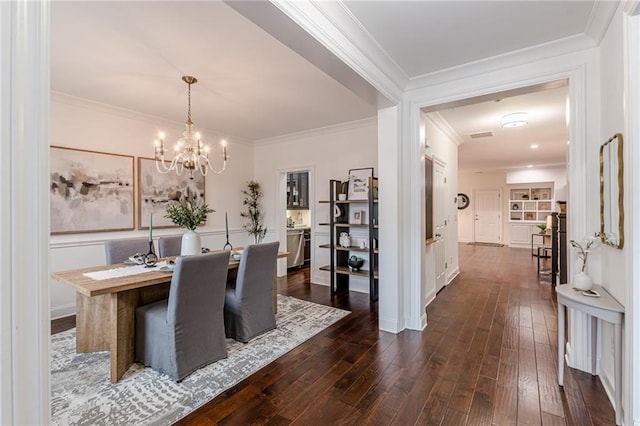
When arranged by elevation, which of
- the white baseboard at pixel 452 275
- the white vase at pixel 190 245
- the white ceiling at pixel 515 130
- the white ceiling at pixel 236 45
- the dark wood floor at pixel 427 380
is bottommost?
the dark wood floor at pixel 427 380

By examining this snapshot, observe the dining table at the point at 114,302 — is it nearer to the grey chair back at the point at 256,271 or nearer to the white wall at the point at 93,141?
the grey chair back at the point at 256,271

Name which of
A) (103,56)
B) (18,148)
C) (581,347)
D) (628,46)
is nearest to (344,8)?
(628,46)

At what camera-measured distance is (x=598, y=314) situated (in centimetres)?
180

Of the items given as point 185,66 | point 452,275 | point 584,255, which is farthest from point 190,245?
point 452,275

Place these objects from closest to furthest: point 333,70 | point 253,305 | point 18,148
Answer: point 18,148
point 333,70
point 253,305

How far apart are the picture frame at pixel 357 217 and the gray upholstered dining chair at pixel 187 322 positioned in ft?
8.67

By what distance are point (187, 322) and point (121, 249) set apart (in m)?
1.53

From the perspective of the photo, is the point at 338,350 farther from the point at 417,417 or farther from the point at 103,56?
the point at 103,56

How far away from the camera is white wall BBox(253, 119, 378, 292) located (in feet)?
15.3

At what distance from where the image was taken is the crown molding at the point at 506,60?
7.72ft

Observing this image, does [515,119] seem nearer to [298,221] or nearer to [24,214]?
[298,221]

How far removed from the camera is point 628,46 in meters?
1.58

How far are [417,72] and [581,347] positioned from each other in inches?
110

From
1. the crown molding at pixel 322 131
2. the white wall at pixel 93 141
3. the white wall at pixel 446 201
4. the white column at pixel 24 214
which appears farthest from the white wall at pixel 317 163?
the white column at pixel 24 214
